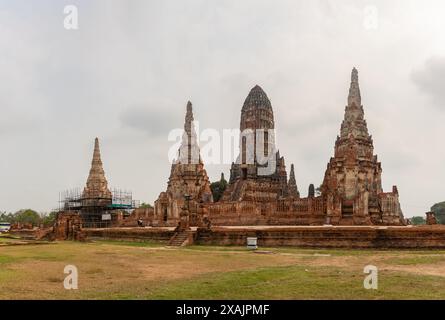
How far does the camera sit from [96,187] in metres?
63.3

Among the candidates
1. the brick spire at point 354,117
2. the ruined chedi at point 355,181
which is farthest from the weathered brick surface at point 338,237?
the brick spire at point 354,117

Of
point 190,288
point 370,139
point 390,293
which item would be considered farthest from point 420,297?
point 370,139

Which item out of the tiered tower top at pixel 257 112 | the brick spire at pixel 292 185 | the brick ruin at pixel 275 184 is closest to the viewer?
the brick ruin at pixel 275 184

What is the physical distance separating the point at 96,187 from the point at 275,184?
26.7m

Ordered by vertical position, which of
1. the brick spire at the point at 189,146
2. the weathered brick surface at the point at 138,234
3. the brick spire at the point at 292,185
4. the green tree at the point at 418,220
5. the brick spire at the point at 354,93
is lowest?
the green tree at the point at 418,220

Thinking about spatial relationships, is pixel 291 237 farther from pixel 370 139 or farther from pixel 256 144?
pixel 256 144

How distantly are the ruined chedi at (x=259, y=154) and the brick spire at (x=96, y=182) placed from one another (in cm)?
1975

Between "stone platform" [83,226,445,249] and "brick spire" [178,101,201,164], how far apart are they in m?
28.8

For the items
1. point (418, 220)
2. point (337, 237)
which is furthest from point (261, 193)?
point (418, 220)

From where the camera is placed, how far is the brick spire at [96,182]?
2402 inches

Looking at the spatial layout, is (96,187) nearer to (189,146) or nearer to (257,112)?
(189,146)

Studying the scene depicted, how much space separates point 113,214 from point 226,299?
44.2 metres

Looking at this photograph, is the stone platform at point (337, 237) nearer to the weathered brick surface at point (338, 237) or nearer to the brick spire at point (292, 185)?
the weathered brick surface at point (338, 237)

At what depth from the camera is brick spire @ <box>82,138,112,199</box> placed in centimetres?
6100
